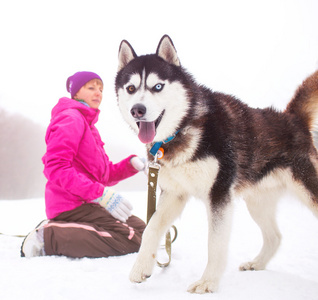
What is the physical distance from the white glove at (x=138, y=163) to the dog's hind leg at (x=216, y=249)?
1095mm

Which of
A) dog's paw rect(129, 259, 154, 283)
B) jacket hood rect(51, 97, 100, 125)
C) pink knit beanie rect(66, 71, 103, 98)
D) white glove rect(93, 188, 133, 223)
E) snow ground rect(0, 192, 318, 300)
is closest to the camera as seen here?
snow ground rect(0, 192, 318, 300)

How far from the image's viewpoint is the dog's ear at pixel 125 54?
1736mm

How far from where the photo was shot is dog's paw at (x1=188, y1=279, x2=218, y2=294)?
1255 millimetres

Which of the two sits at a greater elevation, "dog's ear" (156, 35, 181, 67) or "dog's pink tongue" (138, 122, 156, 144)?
"dog's ear" (156, 35, 181, 67)

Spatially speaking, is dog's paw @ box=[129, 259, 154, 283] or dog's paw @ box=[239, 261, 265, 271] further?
dog's paw @ box=[239, 261, 265, 271]

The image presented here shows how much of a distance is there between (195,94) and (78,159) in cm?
110

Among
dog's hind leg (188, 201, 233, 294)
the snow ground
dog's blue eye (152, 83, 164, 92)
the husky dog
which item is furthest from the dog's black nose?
the snow ground

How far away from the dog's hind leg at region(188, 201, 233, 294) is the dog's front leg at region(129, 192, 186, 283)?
0.74ft

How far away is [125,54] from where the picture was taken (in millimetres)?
1777

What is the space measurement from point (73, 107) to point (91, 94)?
26 cm

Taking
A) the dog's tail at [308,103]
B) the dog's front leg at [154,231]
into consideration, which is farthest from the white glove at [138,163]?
the dog's tail at [308,103]

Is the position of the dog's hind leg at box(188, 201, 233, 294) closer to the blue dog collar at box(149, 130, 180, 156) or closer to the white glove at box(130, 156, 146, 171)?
the blue dog collar at box(149, 130, 180, 156)

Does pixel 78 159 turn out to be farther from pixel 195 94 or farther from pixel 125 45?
pixel 195 94

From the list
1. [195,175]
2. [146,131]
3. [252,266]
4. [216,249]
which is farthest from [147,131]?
[252,266]
